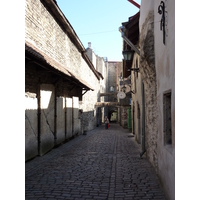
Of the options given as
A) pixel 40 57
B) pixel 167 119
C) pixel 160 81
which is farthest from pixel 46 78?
pixel 167 119

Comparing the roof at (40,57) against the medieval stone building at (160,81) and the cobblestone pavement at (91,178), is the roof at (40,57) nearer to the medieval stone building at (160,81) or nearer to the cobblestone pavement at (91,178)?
the medieval stone building at (160,81)

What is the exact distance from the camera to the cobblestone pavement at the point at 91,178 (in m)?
4.68

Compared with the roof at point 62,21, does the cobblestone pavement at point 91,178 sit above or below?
below

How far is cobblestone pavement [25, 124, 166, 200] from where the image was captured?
15.3 feet

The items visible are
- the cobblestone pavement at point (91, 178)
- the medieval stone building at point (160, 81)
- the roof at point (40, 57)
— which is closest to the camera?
the medieval stone building at point (160, 81)

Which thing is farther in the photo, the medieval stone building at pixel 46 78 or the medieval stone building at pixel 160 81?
the medieval stone building at pixel 46 78

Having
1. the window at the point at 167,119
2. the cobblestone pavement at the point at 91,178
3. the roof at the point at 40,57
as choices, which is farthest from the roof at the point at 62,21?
the window at the point at 167,119

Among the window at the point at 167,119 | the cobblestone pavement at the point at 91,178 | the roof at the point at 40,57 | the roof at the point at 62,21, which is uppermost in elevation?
the roof at the point at 62,21

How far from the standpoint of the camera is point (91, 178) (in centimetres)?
575

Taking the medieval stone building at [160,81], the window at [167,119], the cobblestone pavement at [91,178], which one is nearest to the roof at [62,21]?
the medieval stone building at [160,81]

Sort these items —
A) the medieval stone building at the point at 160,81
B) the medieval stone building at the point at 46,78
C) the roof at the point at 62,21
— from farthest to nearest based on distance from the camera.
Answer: the roof at the point at 62,21 → the medieval stone building at the point at 46,78 → the medieval stone building at the point at 160,81

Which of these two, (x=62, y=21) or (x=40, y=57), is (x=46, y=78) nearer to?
(x=40, y=57)
